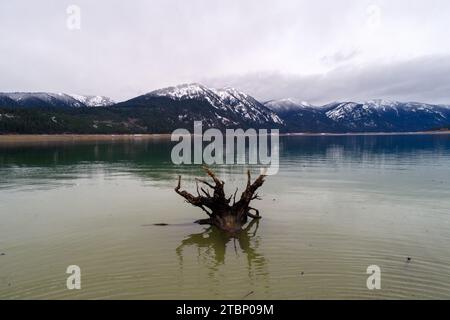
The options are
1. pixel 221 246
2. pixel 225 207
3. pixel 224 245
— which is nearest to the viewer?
pixel 221 246

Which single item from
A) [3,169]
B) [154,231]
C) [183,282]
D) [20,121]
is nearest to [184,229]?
[154,231]

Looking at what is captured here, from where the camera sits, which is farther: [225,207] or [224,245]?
[225,207]

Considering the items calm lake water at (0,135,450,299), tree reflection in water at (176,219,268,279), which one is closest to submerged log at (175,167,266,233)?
tree reflection in water at (176,219,268,279)

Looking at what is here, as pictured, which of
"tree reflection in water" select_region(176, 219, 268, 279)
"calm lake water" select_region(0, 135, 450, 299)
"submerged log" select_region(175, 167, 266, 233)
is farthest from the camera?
"submerged log" select_region(175, 167, 266, 233)

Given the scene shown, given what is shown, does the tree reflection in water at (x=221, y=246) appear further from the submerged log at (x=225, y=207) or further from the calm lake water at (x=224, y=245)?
the submerged log at (x=225, y=207)

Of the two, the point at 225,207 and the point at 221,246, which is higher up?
the point at 225,207

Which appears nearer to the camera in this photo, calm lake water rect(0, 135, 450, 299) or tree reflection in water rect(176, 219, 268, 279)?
calm lake water rect(0, 135, 450, 299)

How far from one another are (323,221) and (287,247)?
5.94m

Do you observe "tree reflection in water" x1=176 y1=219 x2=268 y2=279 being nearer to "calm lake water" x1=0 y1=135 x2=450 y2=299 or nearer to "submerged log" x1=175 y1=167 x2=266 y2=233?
"calm lake water" x1=0 y1=135 x2=450 y2=299

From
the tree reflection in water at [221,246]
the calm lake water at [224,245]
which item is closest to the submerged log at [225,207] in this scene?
the tree reflection in water at [221,246]

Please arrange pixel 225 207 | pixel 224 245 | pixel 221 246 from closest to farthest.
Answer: pixel 221 246 < pixel 224 245 < pixel 225 207

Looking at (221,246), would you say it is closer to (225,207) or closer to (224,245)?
(224,245)

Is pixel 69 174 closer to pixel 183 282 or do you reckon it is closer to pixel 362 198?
pixel 362 198

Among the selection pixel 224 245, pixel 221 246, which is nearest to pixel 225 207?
pixel 224 245
